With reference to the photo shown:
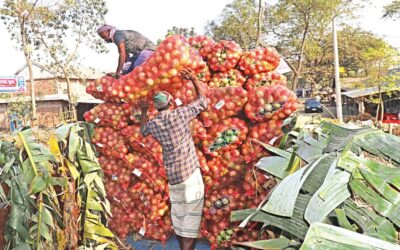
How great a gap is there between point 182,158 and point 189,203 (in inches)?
14.8

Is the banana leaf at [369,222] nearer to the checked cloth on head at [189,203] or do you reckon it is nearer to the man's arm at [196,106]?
the man's arm at [196,106]

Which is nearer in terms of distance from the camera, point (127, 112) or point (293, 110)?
point (293, 110)

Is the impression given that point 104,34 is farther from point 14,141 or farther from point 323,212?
point 323,212

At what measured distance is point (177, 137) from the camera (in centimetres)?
286

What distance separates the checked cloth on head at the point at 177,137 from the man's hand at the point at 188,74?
0.69 feet

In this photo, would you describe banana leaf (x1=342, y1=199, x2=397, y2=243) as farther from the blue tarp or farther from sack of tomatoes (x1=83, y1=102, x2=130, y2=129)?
sack of tomatoes (x1=83, y1=102, x2=130, y2=129)

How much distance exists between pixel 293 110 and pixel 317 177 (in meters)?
1.82

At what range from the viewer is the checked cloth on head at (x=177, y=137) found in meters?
2.82

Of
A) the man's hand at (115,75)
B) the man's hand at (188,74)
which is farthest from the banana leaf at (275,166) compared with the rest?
the man's hand at (115,75)

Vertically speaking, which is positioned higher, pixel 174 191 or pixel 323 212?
pixel 323 212

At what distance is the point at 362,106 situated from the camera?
1962 cm

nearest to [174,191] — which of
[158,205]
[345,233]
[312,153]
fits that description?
[158,205]

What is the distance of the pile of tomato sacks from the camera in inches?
120

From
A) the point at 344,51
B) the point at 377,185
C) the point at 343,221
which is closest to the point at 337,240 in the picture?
the point at 343,221
